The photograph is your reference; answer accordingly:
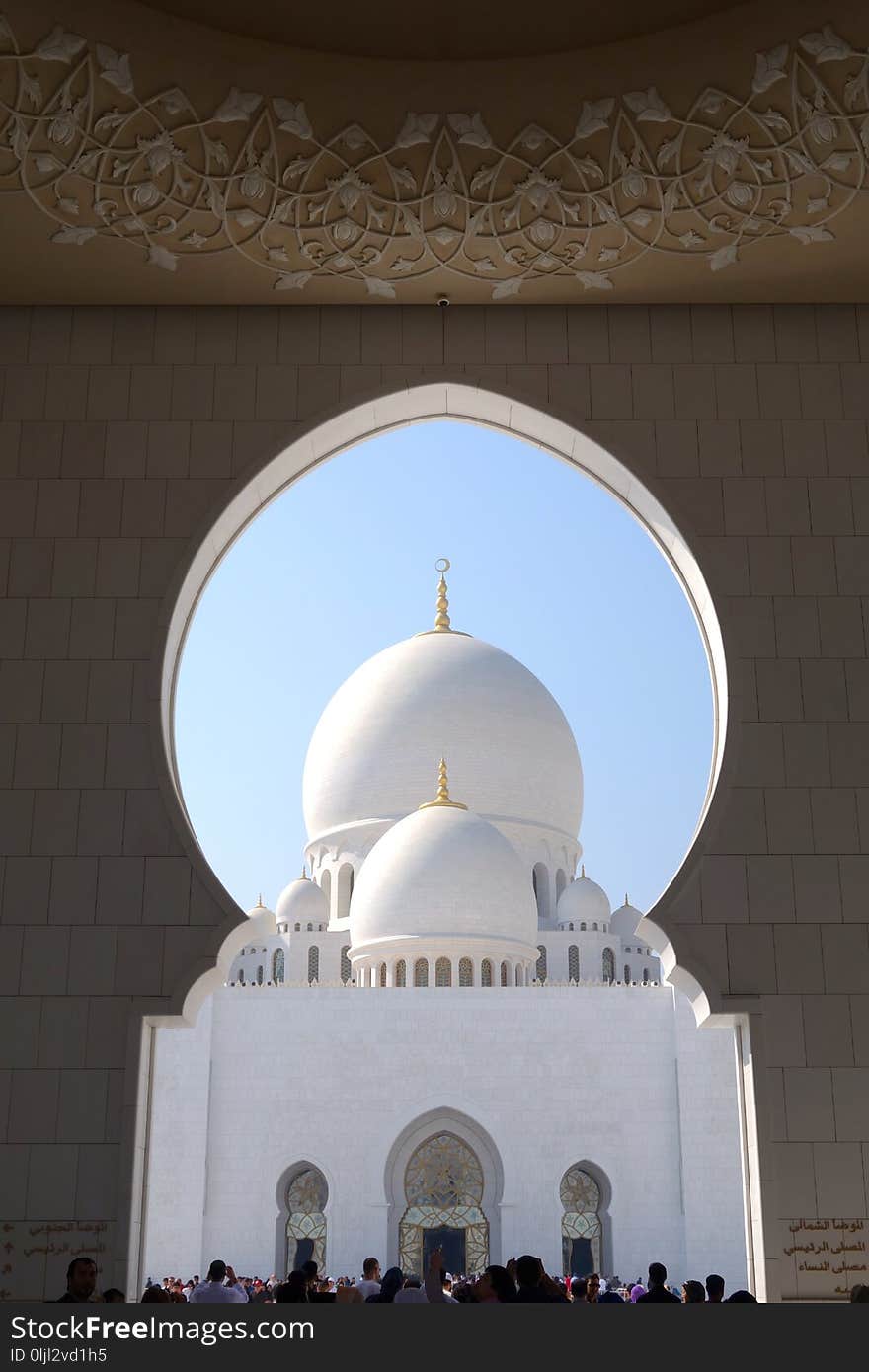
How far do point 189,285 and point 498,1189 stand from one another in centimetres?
1495

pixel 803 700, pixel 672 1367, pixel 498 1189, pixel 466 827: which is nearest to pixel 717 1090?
pixel 498 1189

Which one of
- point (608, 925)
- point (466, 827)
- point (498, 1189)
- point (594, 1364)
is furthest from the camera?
point (608, 925)

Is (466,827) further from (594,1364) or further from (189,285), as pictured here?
(594,1364)

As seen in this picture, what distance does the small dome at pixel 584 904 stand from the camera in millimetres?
24953

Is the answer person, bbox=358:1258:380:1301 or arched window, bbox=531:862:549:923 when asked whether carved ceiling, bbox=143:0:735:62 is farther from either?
arched window, bbox=531:862:549:923

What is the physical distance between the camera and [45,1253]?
4.90 metres

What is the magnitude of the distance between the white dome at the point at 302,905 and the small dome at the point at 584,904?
4102mm

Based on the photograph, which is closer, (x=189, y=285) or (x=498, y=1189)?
(x=189, y=285)

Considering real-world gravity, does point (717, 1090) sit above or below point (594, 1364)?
above

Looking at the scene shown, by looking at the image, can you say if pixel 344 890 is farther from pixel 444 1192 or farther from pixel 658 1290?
pixel 658 1290

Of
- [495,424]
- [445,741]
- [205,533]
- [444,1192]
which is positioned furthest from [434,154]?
[445,741]

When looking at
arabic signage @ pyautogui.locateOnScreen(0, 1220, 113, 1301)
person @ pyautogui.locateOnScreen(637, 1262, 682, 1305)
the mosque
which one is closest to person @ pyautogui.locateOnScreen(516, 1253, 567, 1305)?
person @ pyautogui.locateOnScreen(637, 1262, 682, 1305)

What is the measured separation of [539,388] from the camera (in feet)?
19.7

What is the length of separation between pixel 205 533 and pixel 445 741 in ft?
63.8
